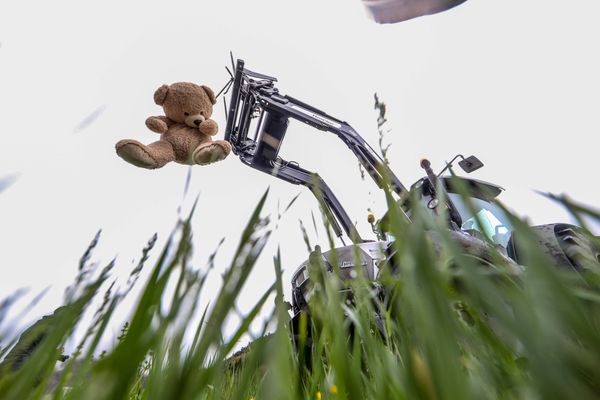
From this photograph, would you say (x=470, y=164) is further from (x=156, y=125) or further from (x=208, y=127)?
(x=156, y=125)

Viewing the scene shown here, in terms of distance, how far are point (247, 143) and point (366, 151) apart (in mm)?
1254

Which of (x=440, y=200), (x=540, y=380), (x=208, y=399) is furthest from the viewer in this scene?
(x=208, y=399)

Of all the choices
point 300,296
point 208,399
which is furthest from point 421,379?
point 300,296

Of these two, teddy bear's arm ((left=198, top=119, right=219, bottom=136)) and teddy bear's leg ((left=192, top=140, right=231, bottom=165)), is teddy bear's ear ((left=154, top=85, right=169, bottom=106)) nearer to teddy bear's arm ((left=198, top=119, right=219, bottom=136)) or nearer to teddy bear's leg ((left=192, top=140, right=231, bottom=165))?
teddy bear's arm ((left=198, top=119, right=219, bottom=136))

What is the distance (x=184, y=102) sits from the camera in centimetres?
178

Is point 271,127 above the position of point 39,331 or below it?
above

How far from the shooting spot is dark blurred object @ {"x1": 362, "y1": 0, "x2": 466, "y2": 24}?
930mm

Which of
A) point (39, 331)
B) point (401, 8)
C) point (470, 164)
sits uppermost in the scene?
point (470, 164)

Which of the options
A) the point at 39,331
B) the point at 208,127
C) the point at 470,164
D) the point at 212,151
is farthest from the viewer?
the point at 470,164

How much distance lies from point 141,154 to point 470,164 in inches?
87.7

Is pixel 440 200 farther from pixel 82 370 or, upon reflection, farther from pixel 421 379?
pixel 82 370

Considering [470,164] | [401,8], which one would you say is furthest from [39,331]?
[470,164]

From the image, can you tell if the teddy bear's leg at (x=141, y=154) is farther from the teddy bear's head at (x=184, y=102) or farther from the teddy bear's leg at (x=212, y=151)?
the teddy bear's head at (x=184, y=102)

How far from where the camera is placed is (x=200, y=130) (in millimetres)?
1682
